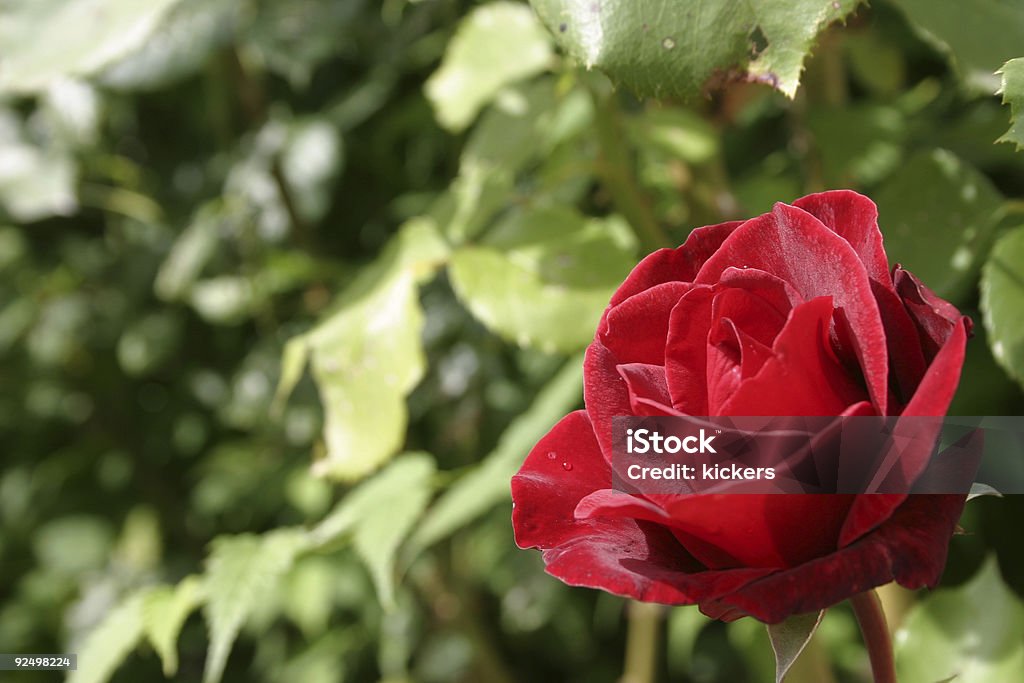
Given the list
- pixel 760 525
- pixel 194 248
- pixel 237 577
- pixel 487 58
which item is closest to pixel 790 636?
pixel 760 525

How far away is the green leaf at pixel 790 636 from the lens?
0.71 ft

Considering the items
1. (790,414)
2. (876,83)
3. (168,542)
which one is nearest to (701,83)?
(790,414)

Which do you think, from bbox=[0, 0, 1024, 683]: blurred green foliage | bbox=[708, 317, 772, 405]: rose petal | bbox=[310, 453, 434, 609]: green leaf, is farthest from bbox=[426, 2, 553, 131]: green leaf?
bbox=[708, 317, 772, 405]: rose petal

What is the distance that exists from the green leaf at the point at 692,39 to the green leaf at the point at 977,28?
83 mm

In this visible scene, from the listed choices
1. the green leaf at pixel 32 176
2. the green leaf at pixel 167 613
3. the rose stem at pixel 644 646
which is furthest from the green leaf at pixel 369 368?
the green leaf at pixel 32 176

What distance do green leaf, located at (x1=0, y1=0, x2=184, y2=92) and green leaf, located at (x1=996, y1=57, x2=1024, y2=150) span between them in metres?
0.44

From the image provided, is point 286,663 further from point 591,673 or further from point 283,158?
point 283,158

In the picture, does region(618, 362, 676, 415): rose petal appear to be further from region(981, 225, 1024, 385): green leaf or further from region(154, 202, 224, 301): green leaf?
region(154, 202, 224, 301): green leaf

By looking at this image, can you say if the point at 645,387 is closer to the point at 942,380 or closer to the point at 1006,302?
the point at 942,380

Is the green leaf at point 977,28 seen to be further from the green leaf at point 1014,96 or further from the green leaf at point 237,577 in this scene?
the green leaf at point 237,577

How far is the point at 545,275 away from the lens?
0.52 meters

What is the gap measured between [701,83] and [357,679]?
814 millimetres

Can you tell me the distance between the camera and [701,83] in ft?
1.07

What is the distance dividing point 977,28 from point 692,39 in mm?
126
